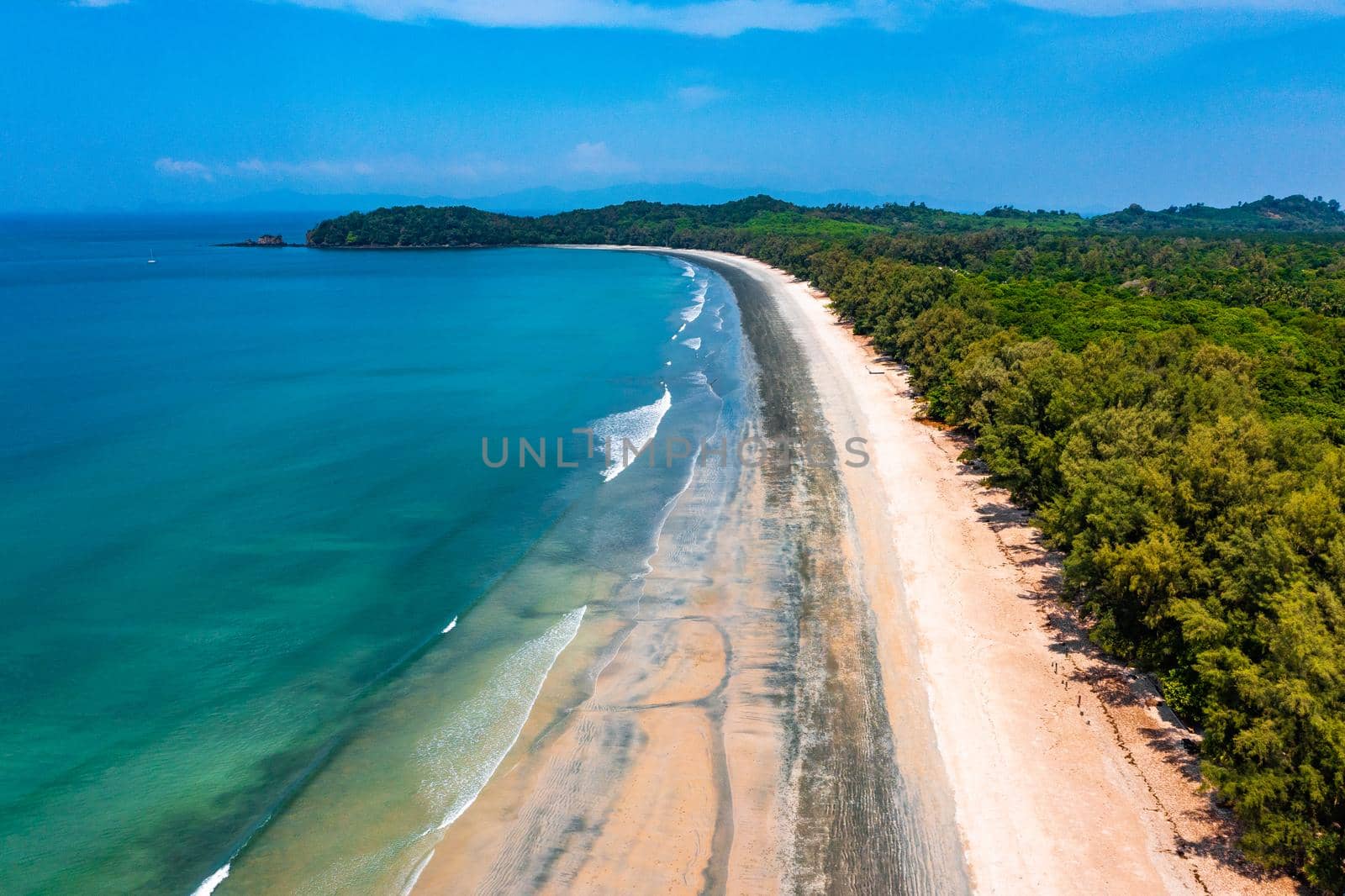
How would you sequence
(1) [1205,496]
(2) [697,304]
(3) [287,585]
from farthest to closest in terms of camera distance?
(2) [697,304] < (3) [287,585] < (1) [1205,496]

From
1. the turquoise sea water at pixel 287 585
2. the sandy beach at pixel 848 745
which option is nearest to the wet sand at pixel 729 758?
the sandy beach at pixel 848 745

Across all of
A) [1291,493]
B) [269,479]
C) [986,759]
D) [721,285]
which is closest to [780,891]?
[986,759]

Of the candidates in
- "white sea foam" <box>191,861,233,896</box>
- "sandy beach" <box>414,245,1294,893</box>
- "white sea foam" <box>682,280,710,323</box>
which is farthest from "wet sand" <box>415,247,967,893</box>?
"white sea foam" <box>682,280,710,323</box>

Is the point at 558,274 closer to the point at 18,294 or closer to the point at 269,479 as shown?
the point at 18,294

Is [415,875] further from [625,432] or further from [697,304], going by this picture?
[697,304]

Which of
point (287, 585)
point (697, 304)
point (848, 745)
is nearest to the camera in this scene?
point (848, 745)

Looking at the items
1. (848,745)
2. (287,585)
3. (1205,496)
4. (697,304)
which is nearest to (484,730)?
(848,745)
